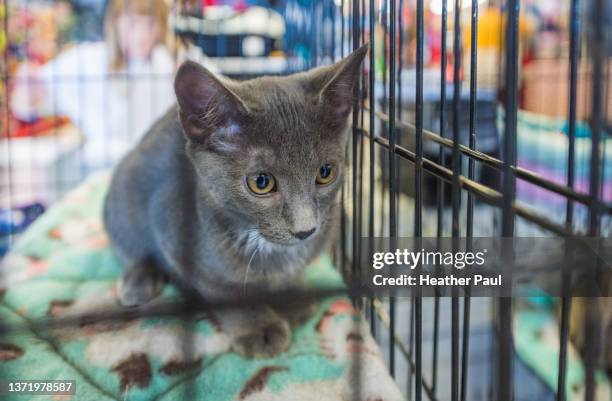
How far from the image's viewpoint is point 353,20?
105 centimetres

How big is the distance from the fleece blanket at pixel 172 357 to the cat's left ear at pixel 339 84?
1.26 ft

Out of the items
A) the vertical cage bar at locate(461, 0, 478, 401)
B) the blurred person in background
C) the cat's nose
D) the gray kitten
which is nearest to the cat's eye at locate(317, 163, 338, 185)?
the gray kitten

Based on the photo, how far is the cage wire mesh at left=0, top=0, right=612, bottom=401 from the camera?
1.87ft

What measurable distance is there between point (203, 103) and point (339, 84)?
22 centimetres

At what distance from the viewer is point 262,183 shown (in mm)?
888

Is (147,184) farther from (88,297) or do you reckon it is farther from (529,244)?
(529,244)

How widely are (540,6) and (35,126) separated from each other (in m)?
2.69

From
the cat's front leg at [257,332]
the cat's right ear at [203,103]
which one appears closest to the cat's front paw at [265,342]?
the cat's front leg at [257,332]

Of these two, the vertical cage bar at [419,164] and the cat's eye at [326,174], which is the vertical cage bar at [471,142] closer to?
the vertical cage bar at [419,164]

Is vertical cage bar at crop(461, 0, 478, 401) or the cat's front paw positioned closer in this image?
vertical cage bar at crop(461, 0, 478, 401)

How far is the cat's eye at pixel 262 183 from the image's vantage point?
89 centimetres

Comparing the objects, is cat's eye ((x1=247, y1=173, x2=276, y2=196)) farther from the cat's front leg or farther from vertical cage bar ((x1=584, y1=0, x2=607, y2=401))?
vertical cage bar ((x1=584, y1=0, x2=607, y2=401))

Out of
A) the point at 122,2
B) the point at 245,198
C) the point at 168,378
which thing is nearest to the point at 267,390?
the point at 168,378

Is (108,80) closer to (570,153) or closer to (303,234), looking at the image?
(303,234)
